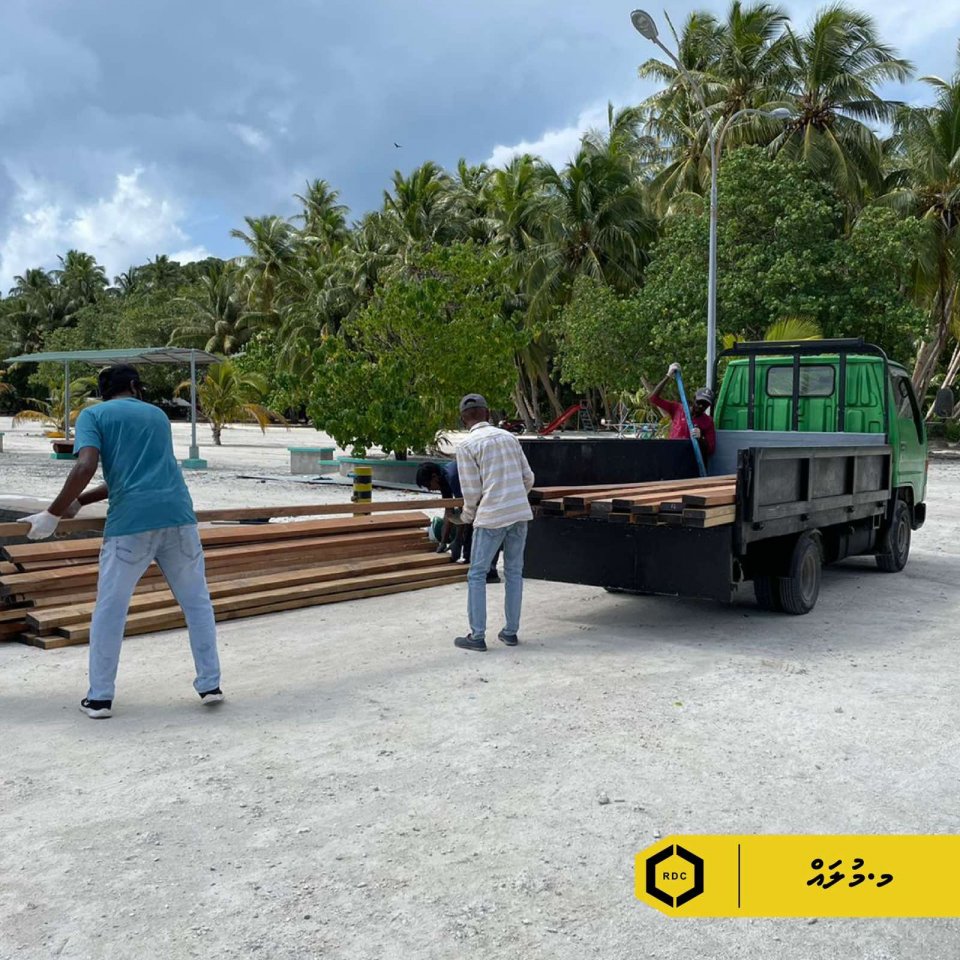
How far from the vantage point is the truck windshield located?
10664 mm

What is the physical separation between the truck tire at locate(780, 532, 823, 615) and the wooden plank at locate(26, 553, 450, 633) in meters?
3.37

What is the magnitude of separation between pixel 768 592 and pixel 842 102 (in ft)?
99.2

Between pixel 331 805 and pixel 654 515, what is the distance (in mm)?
3634

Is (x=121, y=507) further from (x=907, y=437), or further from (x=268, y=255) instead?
(x=268, y=255)

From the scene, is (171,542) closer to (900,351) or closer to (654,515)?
(654,515)

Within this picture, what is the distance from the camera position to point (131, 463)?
5.22m

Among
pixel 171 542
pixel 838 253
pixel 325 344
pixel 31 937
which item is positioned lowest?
pixel 31 937

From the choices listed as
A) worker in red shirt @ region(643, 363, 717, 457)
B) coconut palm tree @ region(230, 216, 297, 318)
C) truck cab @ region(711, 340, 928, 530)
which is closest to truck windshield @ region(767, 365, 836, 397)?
truck cab @ region(711, 340, 928, 530)

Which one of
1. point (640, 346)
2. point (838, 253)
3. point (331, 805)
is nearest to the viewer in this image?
point (331, 805)

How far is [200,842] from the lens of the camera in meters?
3.74

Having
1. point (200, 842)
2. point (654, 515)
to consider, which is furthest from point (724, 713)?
point (200, 842)

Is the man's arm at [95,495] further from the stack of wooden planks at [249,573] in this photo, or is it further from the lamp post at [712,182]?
the lamp post at [712,182]

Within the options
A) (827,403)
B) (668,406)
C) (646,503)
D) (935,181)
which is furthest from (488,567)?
(935,181)

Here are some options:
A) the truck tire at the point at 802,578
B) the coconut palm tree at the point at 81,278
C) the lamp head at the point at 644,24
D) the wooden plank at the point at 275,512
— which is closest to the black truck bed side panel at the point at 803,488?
the truck tire at the point at 802,578
